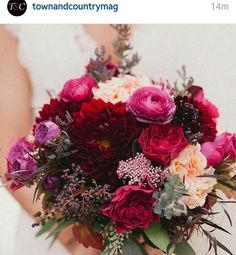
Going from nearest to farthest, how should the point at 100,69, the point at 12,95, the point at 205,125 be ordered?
the point at 205,125
the point at 100,69
the point at 12,95

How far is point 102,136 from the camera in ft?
2.29

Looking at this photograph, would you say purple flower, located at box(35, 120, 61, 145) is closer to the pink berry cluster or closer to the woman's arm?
the pink berry cluster

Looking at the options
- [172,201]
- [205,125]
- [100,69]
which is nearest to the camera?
[172,201]

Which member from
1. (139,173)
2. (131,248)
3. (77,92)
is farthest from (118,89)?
(131,248)

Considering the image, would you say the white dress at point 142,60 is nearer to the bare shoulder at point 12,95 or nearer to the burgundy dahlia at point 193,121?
the bare shoulder at point 12,95

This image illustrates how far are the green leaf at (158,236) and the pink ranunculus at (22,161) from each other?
0.75ft

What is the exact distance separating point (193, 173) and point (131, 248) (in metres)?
0.17

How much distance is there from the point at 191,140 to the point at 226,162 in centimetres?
8

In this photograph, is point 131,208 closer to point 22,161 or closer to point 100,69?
point 22,161

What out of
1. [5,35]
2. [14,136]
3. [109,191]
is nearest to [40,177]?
[109,191]
